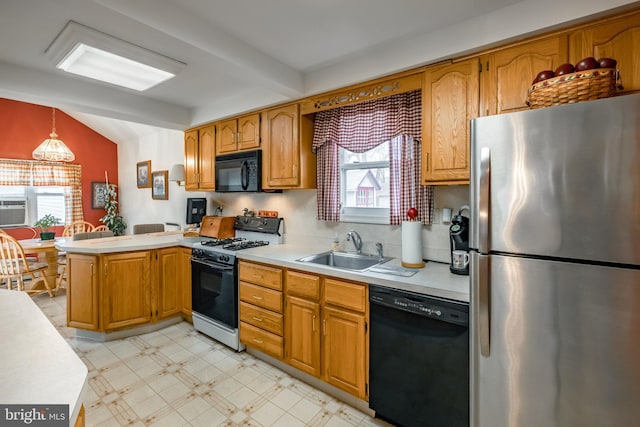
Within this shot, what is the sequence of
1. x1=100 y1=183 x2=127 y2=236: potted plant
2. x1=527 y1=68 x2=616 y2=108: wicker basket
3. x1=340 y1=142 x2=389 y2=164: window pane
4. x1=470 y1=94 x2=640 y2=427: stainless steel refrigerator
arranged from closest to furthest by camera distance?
1. x1=470 y1=94 x2=640 y2=427: stainless steel refrigerator
2. x1=527 y1=68 x2=616 y2=108: wicker basket
3. x1=340 y1=142 x2=389 y2=164: window pane
4. x1=100 y1=183 x2=127 y2=236: potted plant

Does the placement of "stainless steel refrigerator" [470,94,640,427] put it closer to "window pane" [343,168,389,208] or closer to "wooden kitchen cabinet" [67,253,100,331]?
"window pane" [343,168,389,208]

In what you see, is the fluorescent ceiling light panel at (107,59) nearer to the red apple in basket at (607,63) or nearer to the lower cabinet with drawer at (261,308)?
the lower cabinet with drawer at (261,308)

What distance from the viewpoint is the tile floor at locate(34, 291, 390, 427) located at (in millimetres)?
1932

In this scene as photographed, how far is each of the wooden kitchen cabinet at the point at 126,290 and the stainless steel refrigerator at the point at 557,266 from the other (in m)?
3.04

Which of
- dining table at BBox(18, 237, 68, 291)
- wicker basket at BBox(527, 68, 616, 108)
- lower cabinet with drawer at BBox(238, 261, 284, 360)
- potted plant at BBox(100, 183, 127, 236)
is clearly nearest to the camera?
wicker basket at BBox(527, 68, 616, 108)

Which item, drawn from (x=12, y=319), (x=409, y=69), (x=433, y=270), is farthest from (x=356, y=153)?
(x=12, y=319)

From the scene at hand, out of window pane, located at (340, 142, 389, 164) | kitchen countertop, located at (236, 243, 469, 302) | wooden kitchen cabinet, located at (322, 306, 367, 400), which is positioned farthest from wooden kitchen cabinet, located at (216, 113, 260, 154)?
wooden kitchen cabinet, located at (322, 306, 367, 400)

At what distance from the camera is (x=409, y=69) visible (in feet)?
6.82

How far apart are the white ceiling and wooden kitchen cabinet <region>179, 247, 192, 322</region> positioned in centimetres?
171

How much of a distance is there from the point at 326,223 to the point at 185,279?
170 cm

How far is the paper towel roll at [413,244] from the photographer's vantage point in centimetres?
212

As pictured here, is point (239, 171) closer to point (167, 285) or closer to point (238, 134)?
point (238, 134)

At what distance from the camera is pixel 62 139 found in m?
5.45

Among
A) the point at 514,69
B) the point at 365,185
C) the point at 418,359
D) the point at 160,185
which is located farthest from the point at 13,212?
the point at 514,69
